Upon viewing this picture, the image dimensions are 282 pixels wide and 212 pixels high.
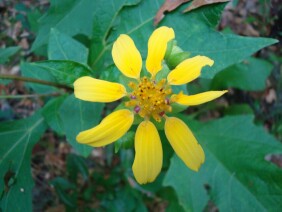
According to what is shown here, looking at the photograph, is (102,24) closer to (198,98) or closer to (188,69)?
(188,69)

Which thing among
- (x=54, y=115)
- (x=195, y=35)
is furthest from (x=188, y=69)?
(x=54, y=115)

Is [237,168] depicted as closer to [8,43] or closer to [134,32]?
[134,32]

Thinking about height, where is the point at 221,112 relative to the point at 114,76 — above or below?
below

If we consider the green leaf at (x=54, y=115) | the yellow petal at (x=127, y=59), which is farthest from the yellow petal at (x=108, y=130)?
the green leaf at (x=54, y=115)

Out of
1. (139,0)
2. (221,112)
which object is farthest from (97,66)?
(221,112)

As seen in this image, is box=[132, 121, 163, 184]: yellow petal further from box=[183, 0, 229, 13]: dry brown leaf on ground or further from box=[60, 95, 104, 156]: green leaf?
box=[183, 0, 229, 13]: dry brown leaf on ground
